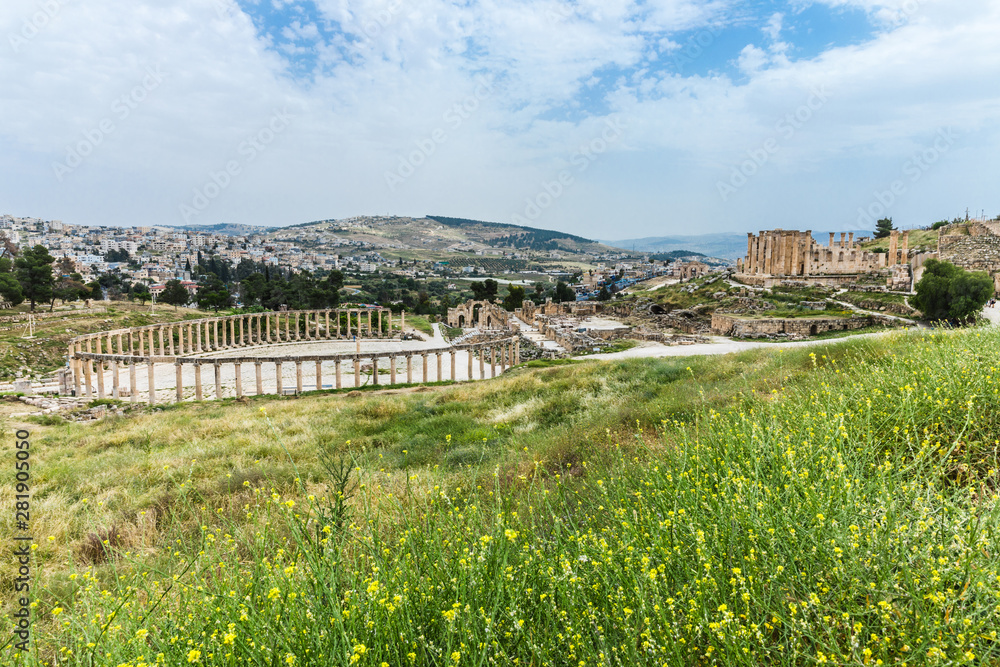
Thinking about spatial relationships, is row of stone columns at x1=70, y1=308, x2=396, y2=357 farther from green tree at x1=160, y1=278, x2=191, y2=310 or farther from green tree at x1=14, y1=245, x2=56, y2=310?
green tree at x1=160, y1=278, x2=191, y2=310

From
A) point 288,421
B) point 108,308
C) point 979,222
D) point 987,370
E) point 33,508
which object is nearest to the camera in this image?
point 987,370

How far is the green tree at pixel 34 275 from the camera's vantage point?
149 ft

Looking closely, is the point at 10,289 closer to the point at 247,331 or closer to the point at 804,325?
the point at 247,331

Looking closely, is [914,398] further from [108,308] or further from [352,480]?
[108,308]

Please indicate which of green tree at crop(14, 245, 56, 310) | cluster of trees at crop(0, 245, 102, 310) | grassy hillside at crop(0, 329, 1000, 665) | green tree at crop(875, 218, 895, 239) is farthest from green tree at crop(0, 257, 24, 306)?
green tree at crop(875, 218, 895, 239)

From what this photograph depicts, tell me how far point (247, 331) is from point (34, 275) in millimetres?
19114

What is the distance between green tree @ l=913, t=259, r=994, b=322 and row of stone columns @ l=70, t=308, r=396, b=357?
4557cm

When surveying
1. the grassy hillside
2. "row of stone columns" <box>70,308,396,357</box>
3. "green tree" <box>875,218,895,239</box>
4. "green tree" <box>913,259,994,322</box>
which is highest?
"green tree" <box>875,218,895,239</box>

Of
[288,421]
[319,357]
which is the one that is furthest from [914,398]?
[319,357]

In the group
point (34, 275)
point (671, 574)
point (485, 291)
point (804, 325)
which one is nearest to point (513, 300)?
point (485, 291)

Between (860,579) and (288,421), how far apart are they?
16208 mm

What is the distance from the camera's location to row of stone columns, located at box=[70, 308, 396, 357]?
47281 mm

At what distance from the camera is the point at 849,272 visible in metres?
57.2

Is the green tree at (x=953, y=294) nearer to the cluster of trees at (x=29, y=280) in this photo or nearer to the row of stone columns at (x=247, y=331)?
the row of stone columns at (x=247, y=331)
